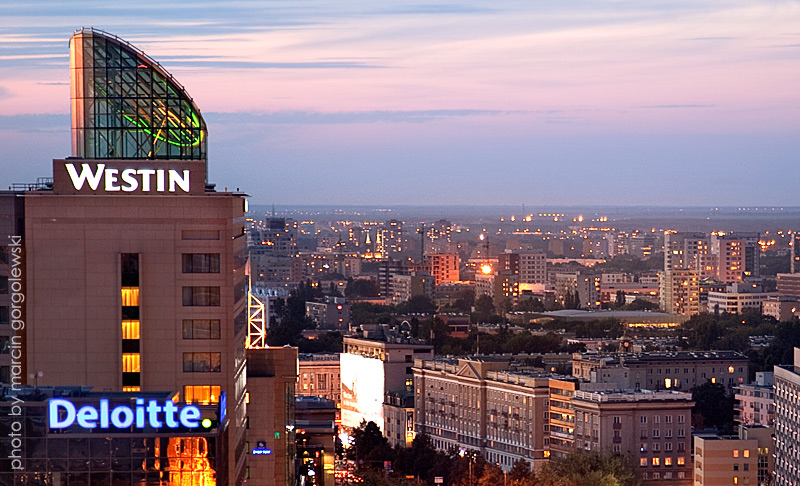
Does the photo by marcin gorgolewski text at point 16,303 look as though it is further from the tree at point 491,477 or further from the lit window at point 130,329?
the tree at point 491,477

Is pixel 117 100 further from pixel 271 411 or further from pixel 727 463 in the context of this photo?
pixel 727 463

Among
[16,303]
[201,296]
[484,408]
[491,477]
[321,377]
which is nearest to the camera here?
[16,303]

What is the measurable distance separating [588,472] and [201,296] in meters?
43.9

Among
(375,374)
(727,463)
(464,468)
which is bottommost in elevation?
(464,468)

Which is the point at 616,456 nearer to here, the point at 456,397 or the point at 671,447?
the point at 671,447

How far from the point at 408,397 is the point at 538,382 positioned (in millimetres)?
21986

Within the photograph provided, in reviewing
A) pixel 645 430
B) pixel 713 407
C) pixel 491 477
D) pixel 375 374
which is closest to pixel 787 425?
pixel 645 430

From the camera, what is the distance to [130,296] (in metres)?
54.1

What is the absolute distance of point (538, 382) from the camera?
11938 centimetres

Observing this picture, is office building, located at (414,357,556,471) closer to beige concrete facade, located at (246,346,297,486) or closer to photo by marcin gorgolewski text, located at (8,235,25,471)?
beige concrete facade, located at (246,346,297,486)

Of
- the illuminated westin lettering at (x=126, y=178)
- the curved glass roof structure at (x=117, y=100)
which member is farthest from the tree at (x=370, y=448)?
the illuminated westin lettering at (x=126, y=178)

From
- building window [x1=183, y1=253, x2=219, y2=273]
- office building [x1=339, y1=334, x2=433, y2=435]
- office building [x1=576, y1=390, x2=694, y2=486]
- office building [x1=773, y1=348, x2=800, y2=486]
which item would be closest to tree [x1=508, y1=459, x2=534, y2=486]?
office building [x1=576, y1=390, x2=694, y2=486]

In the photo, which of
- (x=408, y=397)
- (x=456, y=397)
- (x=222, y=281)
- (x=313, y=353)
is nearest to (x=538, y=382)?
(x=456, y=397)

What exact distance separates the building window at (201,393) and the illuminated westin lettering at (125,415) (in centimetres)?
846
